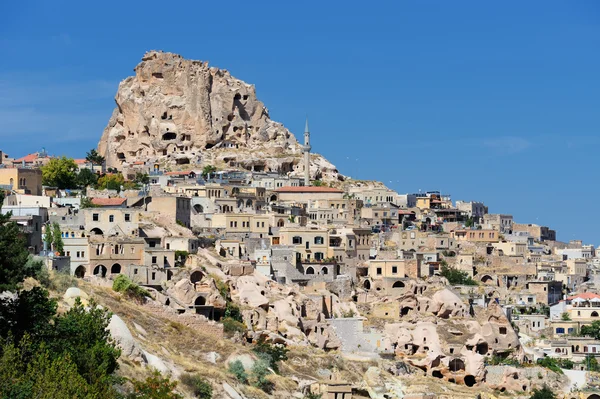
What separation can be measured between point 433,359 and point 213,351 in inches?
640

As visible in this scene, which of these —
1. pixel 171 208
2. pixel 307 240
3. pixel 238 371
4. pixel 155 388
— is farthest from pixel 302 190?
pixel 155 388

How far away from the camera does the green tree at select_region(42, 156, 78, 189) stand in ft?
330

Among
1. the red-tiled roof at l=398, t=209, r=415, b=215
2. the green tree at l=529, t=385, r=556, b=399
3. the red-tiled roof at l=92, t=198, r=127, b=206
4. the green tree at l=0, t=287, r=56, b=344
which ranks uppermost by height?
the red-tiled roof at l=398, t=209, r=415, b=215

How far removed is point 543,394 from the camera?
69375 millimetres

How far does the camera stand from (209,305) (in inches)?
2571

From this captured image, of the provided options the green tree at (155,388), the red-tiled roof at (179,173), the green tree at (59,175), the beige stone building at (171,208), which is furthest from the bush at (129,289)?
the red-tiled roof at (179,173)

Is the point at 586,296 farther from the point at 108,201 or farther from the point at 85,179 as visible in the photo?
the point at 85,179

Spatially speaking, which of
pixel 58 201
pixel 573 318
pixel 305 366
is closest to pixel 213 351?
pixel 305 366

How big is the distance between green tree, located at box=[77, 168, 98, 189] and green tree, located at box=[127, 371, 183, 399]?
5886 cm

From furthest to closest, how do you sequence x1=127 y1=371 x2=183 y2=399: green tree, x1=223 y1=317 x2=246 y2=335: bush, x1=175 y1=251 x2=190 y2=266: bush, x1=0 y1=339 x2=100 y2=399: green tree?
x1=175 y1=251 x2=190 y2=266: bush < x1=223 y1=317 x2=246 y2=335: bush < x1=127 y1=371 x2=183 y2=399: green tree < x1=0 y1=339 x2=100 y2=399: green tree

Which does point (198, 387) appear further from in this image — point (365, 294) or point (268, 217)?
→ point (268, 217)

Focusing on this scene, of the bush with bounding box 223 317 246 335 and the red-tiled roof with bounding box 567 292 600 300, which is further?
the red-tiled roof with bounding box 567 292 600 300

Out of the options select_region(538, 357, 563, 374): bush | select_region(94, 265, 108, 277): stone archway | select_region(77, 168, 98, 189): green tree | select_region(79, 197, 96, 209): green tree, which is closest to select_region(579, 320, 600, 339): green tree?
select_region(538, 357, 563, 374): bush

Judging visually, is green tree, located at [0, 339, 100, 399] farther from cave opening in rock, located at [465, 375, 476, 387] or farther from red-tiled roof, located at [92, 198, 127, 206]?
red-tiled roof, located at [92, 198, 127, 206]
